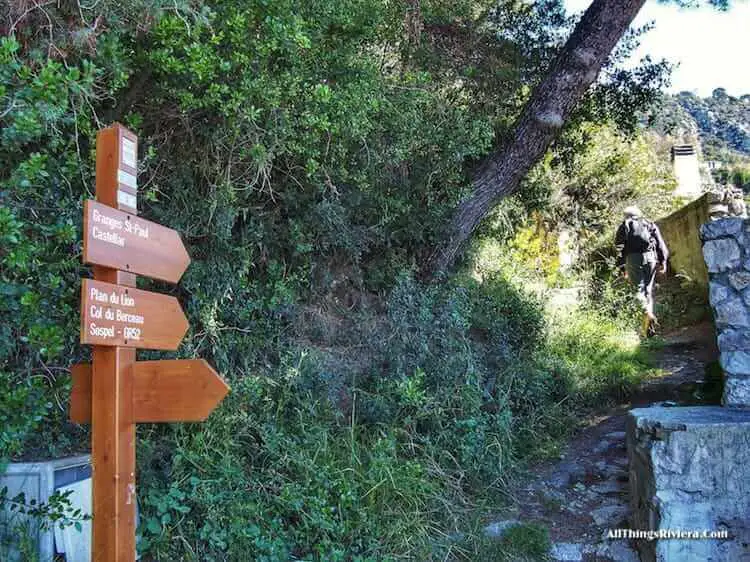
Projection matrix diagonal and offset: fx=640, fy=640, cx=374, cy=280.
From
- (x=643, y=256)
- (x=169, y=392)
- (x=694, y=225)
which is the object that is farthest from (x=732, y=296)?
(x=694, y=225)

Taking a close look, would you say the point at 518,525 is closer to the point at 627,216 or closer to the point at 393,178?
the point at 393,178

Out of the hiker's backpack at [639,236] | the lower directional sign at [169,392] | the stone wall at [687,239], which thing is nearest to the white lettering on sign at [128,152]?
the lower directional sign at [169,392]

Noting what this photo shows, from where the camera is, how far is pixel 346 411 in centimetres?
509

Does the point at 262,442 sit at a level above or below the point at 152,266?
below

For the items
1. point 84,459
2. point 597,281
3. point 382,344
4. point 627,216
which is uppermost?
point 627,216

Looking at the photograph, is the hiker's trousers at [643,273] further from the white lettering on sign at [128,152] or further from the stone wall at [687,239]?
the white lettering on sign at [128,152]

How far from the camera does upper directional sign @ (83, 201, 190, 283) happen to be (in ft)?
8.02

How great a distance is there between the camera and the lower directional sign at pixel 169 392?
8.24 feet

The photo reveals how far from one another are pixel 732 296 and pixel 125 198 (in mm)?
4149

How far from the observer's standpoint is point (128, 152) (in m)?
2.78

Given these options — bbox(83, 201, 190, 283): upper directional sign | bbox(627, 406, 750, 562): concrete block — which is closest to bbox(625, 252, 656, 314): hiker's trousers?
bbox(627, 406, 750, 562): concrete block

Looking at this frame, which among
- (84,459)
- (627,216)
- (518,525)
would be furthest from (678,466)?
(627,216)

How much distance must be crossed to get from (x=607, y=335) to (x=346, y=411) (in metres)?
4.28

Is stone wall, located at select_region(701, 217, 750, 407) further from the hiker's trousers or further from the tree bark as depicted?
the hiker's trousers
